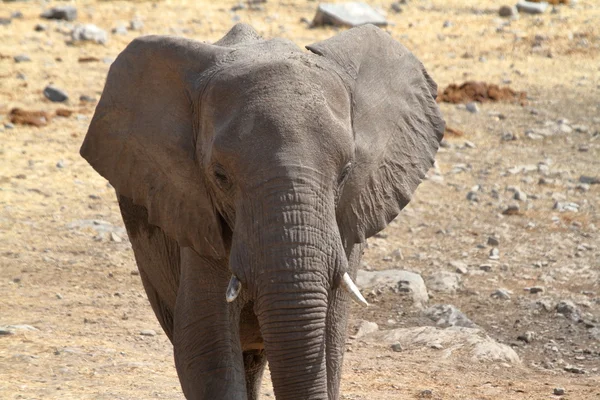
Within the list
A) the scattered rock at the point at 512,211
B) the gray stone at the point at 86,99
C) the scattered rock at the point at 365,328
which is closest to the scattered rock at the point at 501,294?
the scattered rock at the point at 365,328

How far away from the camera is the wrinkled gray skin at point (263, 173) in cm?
362

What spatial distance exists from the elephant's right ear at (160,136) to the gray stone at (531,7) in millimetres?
11859

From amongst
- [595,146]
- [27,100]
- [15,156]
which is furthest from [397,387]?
[27,100]

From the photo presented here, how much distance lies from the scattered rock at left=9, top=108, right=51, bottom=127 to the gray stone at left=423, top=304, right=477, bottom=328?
4807 mm

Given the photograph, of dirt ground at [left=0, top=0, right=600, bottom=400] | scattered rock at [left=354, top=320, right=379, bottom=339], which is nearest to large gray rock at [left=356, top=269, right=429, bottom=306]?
dirt ground at [left=0, top=0, right=600, bottom=400]

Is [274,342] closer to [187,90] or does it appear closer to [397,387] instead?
[187,90]

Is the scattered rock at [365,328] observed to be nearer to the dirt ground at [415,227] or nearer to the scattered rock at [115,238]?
Result: the dirt ground at [415,227]

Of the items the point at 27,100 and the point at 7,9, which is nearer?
the point at 27,100

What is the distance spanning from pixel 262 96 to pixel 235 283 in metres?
0.60

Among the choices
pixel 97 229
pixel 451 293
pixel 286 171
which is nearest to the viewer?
pixel 286 171

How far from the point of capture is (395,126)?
444 centimetres

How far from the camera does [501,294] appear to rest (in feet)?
24.4

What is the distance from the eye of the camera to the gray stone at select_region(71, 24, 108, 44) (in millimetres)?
13219

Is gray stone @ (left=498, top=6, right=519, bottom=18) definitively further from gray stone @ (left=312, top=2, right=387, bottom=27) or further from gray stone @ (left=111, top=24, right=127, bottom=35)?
gray stone @ (left=111, top=24, right=127, bottom=35)
